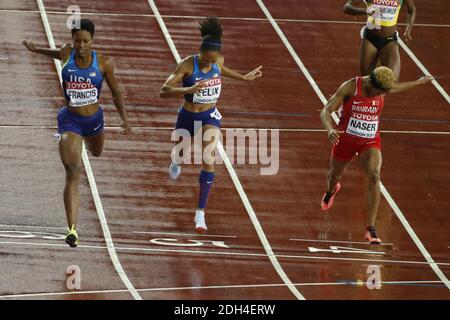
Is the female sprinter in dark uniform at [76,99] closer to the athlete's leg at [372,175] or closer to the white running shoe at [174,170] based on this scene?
the white running shoe at [174,170]

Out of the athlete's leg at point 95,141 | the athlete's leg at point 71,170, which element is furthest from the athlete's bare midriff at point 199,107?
the athlete's leg at point 71,170

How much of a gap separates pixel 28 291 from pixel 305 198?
14.9 feet

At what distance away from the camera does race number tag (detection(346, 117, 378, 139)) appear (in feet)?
50.9

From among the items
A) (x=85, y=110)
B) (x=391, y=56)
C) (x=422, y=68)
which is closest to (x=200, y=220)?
(x=85, y=110)

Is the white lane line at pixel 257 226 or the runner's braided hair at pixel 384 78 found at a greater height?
the runner's braided hair at pixel 384 78

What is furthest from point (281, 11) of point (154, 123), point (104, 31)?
point (154, 123)

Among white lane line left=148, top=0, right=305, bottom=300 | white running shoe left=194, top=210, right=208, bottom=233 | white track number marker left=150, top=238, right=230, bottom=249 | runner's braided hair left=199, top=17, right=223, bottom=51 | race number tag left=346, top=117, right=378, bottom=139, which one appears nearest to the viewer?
white lane line left=148, top=0, right=305, bottom=300

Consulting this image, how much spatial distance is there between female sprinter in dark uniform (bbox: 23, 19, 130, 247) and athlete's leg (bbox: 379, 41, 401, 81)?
457 cm

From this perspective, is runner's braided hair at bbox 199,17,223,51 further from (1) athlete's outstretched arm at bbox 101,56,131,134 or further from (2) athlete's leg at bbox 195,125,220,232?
(1) athlete's outstretched arm at bbox 101,56,131,134

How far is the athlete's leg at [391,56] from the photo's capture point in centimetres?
1806

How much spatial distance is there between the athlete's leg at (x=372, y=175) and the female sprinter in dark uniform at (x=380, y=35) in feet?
9.30

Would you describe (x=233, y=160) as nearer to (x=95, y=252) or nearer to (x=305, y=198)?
(x=305, y=198)

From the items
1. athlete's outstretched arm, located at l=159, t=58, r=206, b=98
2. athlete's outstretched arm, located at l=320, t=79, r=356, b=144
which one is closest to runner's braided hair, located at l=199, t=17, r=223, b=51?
athlete's outstretched arm, located at l=159, t=58, r=206, b=98

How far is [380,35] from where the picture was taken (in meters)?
18.2
